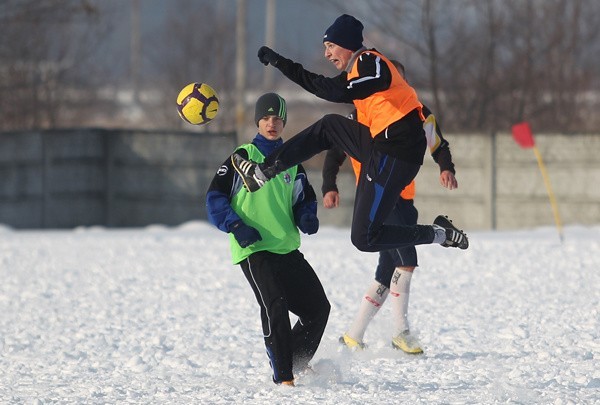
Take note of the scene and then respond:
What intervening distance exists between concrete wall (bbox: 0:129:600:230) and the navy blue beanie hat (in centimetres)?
1098

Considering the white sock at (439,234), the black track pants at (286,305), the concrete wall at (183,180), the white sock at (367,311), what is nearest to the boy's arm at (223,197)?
the black track pants at (286,305)

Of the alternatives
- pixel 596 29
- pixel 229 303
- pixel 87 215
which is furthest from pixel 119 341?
pixel 596 29

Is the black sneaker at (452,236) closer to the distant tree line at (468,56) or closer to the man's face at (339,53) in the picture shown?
the man's face at (339,53)

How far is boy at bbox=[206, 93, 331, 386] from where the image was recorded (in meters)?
6.71

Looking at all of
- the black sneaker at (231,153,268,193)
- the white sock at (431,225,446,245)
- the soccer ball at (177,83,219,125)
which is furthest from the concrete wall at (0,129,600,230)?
the black sneaker at (231,153,268,193)

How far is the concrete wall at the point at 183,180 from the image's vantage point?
1788 cm

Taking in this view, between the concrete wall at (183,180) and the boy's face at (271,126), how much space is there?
436 inches

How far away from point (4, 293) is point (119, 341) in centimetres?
287

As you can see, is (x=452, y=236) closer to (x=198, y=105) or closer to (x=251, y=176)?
(x=251, y=176)

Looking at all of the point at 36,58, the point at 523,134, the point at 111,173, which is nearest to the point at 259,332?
the point at 523,134

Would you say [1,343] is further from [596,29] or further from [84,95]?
[84,95]

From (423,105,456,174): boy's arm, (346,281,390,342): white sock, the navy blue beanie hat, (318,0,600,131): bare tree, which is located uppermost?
(318,0,600,131): bare tree

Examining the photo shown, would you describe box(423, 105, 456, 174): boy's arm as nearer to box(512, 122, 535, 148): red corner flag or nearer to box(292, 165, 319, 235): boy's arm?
box(292, 165, 319, 235): boy's arm

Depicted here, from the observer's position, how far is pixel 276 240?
683 cm
